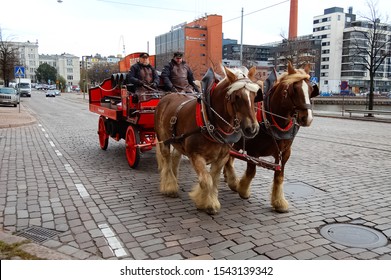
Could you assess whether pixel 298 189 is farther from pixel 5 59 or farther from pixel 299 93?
pixel 5 59

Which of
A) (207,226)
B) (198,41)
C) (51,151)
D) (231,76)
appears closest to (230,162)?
(207,226)

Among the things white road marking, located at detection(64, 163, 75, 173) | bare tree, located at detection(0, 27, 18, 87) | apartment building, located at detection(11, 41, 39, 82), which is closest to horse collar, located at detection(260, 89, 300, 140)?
white road marking, located at detection(64, 163, 75, 173)

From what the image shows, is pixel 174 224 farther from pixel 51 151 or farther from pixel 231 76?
pixel 51 151

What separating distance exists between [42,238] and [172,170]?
7.83 ft

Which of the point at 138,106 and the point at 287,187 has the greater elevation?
the point at 138,106

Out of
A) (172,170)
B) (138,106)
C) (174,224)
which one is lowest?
(174,224)

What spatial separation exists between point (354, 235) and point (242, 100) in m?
2.12

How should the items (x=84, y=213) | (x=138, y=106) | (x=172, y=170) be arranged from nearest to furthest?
1. (x=84, y=213)
2. (x=172, y=170)
3. (x=138, y=106)

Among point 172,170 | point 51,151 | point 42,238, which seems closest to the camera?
point 42,238

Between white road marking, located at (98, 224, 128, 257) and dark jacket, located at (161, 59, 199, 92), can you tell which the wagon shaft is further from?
dark jacket, located at (161, 59, 199, 92)

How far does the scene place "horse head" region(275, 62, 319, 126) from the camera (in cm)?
441

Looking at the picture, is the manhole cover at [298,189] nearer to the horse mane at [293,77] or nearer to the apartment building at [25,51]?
the horse mane at [293,77]

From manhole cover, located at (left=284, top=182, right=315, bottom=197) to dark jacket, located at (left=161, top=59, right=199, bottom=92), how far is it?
288 cm

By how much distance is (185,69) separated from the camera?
7.56m
